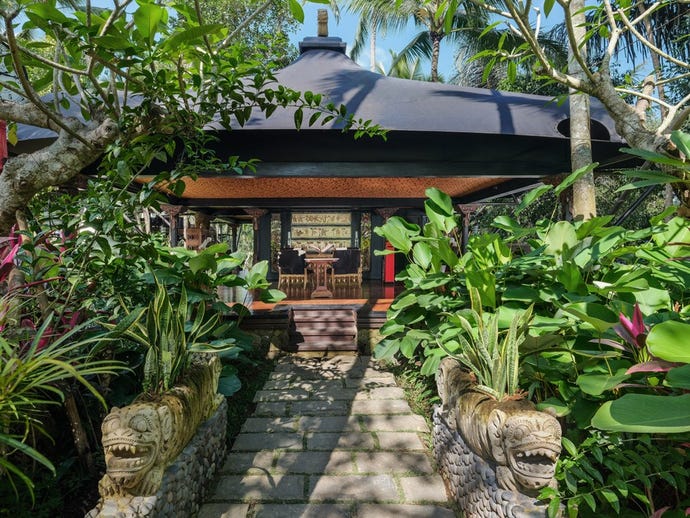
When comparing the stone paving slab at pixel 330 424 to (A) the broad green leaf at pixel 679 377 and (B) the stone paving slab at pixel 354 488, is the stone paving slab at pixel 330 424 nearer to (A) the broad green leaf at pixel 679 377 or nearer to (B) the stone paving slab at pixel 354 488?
(B) the stone paving slab at pixel 354 488

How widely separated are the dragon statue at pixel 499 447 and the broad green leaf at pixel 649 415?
2.52ft

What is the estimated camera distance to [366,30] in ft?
63.6

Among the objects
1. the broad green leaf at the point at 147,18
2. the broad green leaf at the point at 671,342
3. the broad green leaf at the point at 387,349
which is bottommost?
the broad green leaf at the point at 387,349

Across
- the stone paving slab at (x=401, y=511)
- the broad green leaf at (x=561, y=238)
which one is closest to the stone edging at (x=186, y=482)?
the stone paving slab at (x=401, y=511)

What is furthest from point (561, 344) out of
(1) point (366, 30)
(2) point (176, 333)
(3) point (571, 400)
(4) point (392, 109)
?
(1) point (366, 30)

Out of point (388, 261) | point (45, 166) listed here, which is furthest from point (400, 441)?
point (388, 261)

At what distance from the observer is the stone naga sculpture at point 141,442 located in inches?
53.2

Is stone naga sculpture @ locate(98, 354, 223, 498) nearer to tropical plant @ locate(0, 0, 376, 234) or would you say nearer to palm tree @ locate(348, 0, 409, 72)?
tropical plant @ locate(0, 0, 376, 234)

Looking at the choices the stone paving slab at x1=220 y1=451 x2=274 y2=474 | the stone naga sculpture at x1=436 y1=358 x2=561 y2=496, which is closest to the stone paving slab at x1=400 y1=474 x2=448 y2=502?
the stone naga sculpture at x1=436 y1=358 x2=561 y2=496

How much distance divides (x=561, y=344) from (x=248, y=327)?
3.63 metres

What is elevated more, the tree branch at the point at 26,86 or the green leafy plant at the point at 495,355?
the tree branch at the point at 26,86

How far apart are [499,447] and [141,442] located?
53.1 inches

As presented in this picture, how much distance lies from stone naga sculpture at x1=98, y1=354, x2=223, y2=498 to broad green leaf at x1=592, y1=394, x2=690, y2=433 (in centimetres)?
144

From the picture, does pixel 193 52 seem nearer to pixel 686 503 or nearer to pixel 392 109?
pixel 392 109
